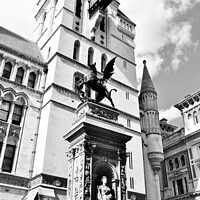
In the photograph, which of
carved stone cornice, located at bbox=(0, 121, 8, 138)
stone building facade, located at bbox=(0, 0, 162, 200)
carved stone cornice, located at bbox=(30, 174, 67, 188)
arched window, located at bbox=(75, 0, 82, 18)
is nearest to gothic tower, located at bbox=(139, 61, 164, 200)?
stone building facade, located at bbox=(0, 0, 162, 200)

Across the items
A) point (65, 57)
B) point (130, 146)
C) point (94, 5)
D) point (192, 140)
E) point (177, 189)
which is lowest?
point (177, 189)

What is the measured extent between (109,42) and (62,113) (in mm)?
12471

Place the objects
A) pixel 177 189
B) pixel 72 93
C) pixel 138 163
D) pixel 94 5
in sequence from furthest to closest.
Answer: pixel 177 189, pixel 94 5, pixel 138 163, pixel 72 93

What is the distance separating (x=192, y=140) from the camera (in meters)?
33.0

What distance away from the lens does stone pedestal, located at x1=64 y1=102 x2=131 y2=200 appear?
34.1 feet

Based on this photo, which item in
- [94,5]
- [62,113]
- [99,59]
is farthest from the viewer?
[94,5]

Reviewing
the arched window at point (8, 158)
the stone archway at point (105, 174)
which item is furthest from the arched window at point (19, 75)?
the stone archway at point (105, 174)

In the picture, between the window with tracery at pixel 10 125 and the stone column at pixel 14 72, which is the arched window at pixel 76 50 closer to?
the stone column at pixel 14 72

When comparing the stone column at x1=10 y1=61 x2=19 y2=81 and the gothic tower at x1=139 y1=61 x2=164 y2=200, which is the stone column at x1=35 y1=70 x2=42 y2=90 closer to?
the stone column at x1=10 y1=61 x2=19 y2=81

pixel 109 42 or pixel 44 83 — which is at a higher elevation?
pixel 109 42

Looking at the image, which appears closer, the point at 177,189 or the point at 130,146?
the point at 130,146

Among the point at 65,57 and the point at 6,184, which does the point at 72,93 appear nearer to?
the point at 65,57

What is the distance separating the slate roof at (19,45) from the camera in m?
24.0

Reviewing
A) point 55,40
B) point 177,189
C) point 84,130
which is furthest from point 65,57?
point 177,189
